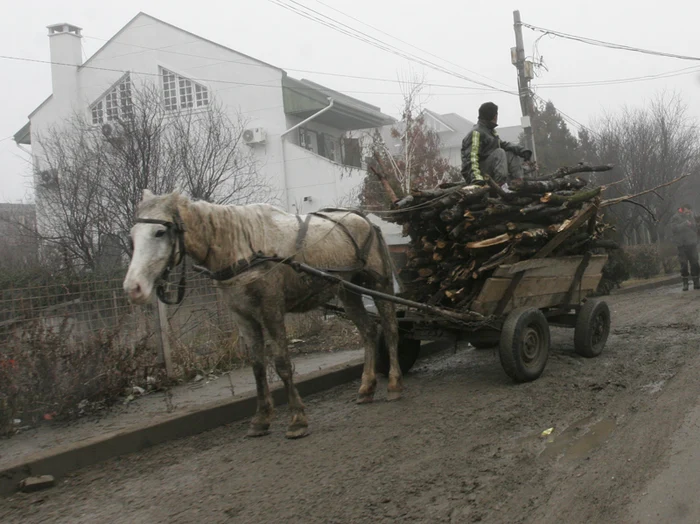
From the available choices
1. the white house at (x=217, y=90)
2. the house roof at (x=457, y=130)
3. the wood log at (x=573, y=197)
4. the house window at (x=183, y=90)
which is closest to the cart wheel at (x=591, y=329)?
the wood log at (x=573, y=197)

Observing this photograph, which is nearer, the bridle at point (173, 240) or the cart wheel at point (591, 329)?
Answer: the bridle at point (173, 240)

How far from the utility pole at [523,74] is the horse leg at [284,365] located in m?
15.6

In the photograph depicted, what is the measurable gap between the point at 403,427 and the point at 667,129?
24.3 meters

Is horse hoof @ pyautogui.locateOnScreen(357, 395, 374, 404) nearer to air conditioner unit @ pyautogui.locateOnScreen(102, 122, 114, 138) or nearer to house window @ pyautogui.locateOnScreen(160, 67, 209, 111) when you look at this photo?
air conditioner unit @ pyautogui.locateOnScreen(102, 122, 114, 138)

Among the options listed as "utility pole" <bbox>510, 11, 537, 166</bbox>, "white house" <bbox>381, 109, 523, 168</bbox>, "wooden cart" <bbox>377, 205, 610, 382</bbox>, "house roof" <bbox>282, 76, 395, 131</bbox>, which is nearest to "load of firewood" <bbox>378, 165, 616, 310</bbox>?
"wooden cart" <bbox>377, 205, 610, 382</bbox>

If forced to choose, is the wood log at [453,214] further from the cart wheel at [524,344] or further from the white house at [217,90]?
the white house at [217,90]

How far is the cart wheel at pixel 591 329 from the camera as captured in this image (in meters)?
7.71

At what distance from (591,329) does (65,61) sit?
20.6m

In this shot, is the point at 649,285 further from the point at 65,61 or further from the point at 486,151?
the point at 65,61

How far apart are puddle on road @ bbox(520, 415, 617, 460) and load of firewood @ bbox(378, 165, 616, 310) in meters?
1.78

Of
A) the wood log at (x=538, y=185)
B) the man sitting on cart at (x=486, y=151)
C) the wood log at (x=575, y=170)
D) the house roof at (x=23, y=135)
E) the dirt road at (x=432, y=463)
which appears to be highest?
the house roof at (x=23, y=135)

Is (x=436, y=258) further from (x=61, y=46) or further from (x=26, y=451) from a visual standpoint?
(x=61, y=46)

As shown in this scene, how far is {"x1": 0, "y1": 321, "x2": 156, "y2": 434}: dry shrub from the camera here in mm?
6109

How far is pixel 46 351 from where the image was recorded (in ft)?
21.2
